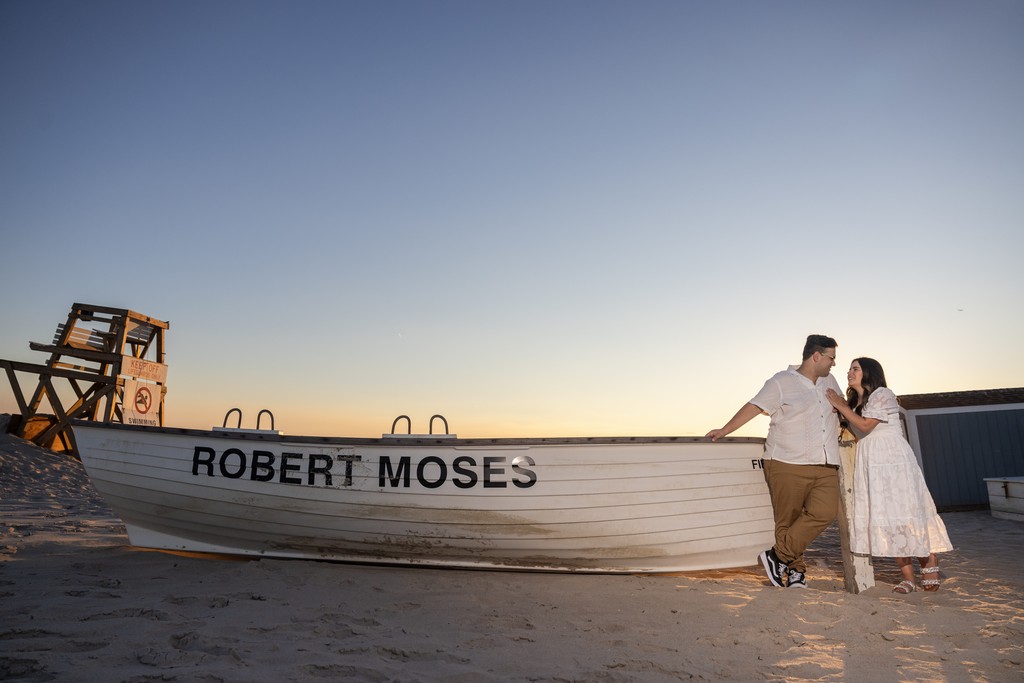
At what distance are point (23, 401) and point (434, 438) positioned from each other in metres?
14.3

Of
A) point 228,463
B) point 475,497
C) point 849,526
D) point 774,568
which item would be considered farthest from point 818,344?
point 228,463

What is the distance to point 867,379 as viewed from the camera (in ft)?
16.2

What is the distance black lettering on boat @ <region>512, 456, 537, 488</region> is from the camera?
5.24 meters

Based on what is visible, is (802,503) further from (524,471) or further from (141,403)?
(141,403)

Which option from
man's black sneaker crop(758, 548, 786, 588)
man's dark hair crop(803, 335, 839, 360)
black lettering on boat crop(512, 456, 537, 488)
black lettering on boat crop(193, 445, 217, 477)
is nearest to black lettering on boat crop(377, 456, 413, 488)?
black lettering on boat crop(512, 456, 537, 488)

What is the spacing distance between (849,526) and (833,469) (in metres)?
0.45

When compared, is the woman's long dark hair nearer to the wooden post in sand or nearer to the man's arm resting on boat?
the wooden post in sand

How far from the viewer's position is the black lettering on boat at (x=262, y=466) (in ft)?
18.1

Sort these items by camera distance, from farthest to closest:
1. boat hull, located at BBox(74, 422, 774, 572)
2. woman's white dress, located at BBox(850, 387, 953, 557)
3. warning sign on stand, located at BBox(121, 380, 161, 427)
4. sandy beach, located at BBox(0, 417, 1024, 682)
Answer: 1. warning sign on stand, located at BBox(121, 380, 161, 427)
2. boat hull, located at BBox(74, 422, 774, 572)
3. woman's white dress, located at BBox(850, 387, 953, 557)
4. sandy beach, located at BBox(0, 417, 1024, 682)

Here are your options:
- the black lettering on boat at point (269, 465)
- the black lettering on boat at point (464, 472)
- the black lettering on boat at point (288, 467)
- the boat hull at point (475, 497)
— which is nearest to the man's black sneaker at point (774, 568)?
the boat hull at point (475, 497)

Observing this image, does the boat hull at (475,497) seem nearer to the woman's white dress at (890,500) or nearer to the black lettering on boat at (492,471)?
the black lettering on boat at (492,471)

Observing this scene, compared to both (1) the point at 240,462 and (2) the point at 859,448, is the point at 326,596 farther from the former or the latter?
(2) the point at 859,448

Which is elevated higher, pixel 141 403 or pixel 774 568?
pixel 141 403

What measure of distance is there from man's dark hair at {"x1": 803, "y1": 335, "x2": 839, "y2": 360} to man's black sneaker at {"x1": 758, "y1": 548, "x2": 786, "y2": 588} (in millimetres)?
1674
